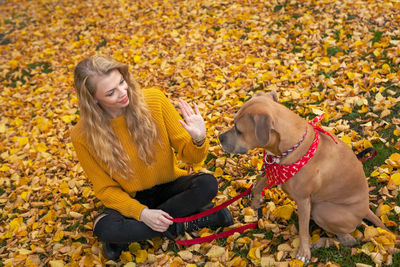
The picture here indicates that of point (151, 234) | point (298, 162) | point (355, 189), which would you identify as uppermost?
point (298, 162)

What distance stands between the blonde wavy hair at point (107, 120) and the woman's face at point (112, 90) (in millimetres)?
47

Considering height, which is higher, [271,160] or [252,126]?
[252,126]

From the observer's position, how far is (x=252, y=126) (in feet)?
9.50

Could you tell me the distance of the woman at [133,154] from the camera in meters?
3.12

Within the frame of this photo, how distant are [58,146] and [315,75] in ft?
14.6

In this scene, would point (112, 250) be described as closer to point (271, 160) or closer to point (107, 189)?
point (107, 189)

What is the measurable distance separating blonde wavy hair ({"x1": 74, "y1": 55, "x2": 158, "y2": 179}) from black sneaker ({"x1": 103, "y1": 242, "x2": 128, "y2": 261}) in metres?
0.78

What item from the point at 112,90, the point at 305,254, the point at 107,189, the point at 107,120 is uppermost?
the point at 112,90

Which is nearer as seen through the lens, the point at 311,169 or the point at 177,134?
the point at 311,169

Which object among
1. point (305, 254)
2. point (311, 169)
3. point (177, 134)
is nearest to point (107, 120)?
point (177, 134)

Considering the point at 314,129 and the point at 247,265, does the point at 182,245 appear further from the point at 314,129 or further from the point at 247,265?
the point at 314,129

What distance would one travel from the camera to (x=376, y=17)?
6.18m

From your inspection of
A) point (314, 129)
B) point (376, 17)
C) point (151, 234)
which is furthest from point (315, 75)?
point (151, 234)

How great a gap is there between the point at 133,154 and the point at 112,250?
109 cm
